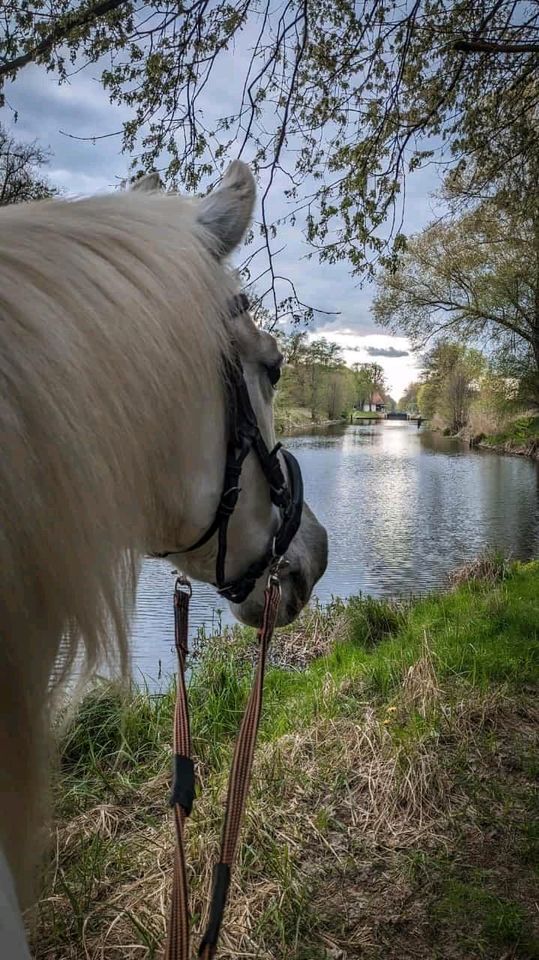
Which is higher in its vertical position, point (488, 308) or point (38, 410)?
point (488, 308)

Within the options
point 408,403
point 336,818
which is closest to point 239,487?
point 336,818

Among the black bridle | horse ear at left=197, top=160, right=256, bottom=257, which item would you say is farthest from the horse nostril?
horse ear at left=197, top=160, right=256, bottom=257

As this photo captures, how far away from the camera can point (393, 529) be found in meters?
13.7

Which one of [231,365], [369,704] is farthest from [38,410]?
[369,704]

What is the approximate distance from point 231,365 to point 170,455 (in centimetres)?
29

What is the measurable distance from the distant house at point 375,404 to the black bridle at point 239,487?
121 meters

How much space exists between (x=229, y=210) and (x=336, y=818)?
2853 millimetres

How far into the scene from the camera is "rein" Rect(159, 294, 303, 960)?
1307mm

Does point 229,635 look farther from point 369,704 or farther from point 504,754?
point 504,754

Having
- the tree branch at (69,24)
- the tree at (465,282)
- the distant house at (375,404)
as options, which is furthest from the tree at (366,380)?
the tree branch at (69,24)

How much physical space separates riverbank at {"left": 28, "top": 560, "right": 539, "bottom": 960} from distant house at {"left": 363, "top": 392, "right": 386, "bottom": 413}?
4650 inches

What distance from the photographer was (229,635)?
6871mm

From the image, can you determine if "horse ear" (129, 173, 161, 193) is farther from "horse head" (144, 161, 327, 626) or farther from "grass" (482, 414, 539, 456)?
"grass" (482, 414, 539, 456)

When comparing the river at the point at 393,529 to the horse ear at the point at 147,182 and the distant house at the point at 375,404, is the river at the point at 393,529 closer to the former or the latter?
the horse ear at the point at 147,182
